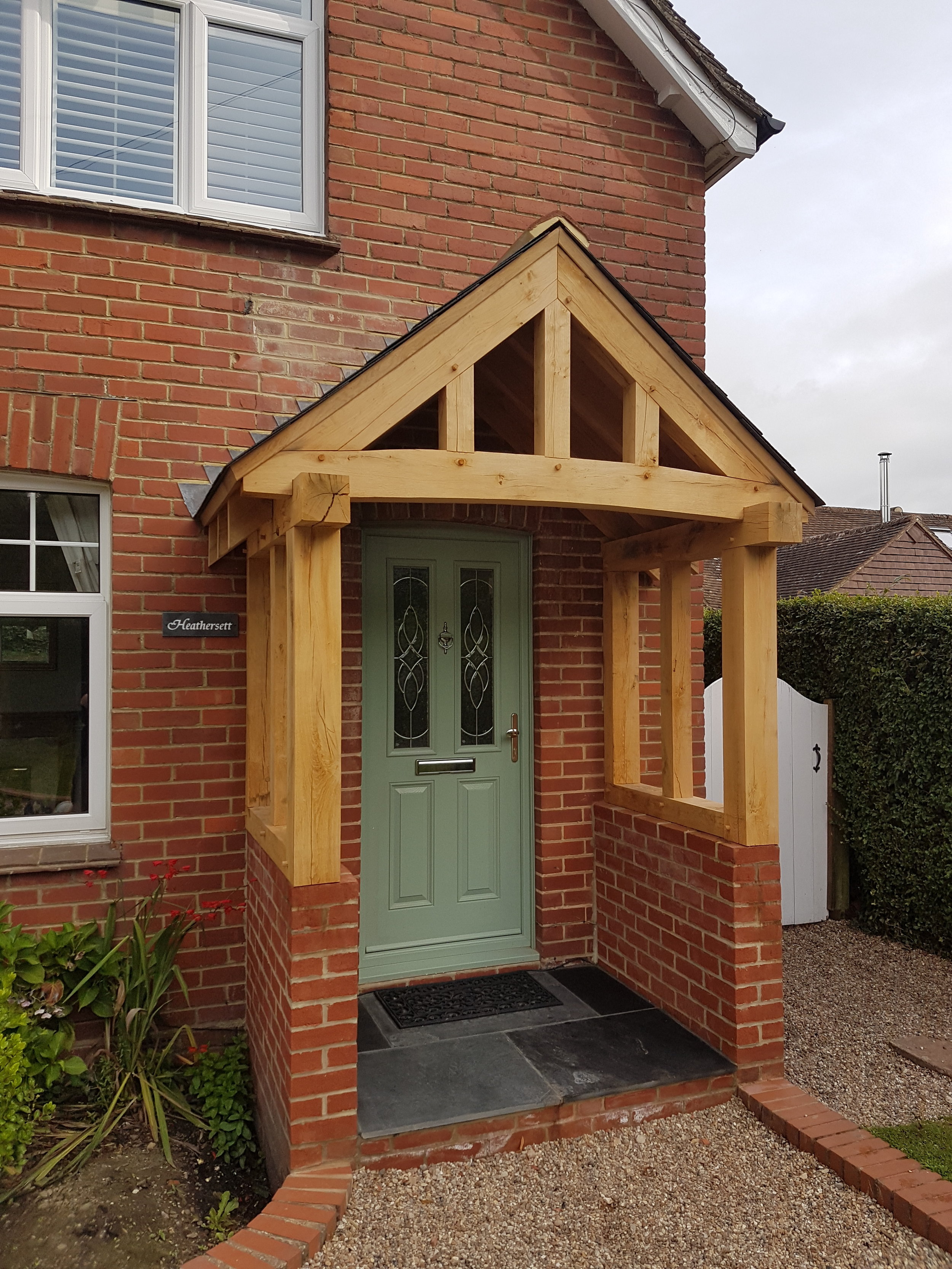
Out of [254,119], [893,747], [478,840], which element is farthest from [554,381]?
[893,747]

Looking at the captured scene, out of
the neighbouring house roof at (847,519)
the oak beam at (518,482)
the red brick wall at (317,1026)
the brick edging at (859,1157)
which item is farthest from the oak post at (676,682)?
the neighbouring house roof at (847,519)

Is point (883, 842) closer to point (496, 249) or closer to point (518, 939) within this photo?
point (518, 939)

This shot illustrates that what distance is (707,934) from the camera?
4.00 meters

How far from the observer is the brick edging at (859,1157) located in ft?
9.67

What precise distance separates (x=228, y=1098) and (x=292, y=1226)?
43.3 inches

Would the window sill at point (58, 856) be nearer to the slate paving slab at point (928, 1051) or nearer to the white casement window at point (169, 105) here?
the white casement window at point (169, 105)

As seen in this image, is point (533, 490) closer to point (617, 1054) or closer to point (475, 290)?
point (475, 290)

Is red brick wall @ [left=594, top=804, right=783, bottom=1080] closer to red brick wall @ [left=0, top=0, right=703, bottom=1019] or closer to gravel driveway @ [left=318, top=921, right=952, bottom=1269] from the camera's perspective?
gravel driveway @ [left=318, top=921, right=952, bottom=1269]

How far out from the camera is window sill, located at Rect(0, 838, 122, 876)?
13.0 ft

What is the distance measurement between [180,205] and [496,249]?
5.47 feet

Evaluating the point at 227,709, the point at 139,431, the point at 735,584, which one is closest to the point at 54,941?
the point at 227,709

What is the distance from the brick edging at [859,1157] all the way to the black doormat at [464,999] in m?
1.12

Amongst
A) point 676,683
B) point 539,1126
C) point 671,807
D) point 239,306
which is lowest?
point 539,1126

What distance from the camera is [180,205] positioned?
14.8 ft
